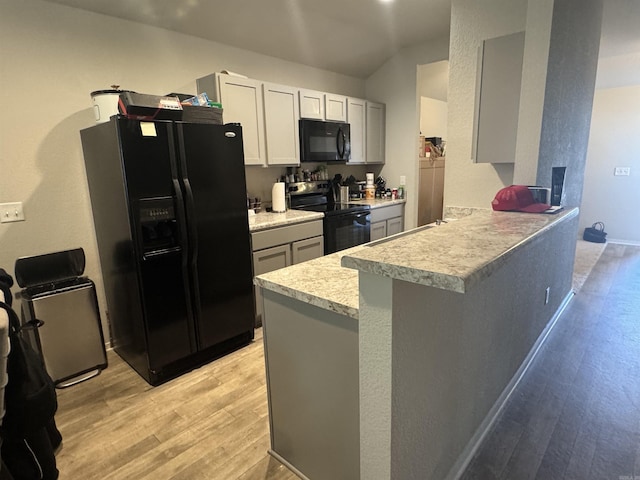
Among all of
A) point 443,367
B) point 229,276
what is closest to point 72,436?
point 229,276

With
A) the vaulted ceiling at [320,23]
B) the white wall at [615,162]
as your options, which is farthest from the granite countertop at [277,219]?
the white wall at [615,162]

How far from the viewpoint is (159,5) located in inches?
102

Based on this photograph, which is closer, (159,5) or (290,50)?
(159,5)

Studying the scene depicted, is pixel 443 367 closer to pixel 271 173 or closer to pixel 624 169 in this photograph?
pixel 271 173

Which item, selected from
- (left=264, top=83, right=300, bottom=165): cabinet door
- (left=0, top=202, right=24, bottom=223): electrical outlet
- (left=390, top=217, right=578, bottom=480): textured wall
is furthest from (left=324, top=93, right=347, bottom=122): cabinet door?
(left=0, top=202, right=24, bottom=223): electrical outlet

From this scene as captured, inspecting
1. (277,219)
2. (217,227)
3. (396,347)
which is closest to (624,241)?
(277,219)

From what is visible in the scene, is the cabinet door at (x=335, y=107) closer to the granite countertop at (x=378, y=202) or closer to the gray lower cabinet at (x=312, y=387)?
the granite countertop at (x=378, y=202)

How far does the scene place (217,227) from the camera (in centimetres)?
251

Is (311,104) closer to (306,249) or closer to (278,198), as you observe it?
(278,198)

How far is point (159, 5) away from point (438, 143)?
3993 mm

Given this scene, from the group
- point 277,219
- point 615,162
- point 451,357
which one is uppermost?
point 615,162

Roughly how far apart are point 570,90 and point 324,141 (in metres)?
2.18

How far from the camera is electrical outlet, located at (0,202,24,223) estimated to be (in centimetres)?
229

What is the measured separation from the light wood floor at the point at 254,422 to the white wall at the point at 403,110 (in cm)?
241
